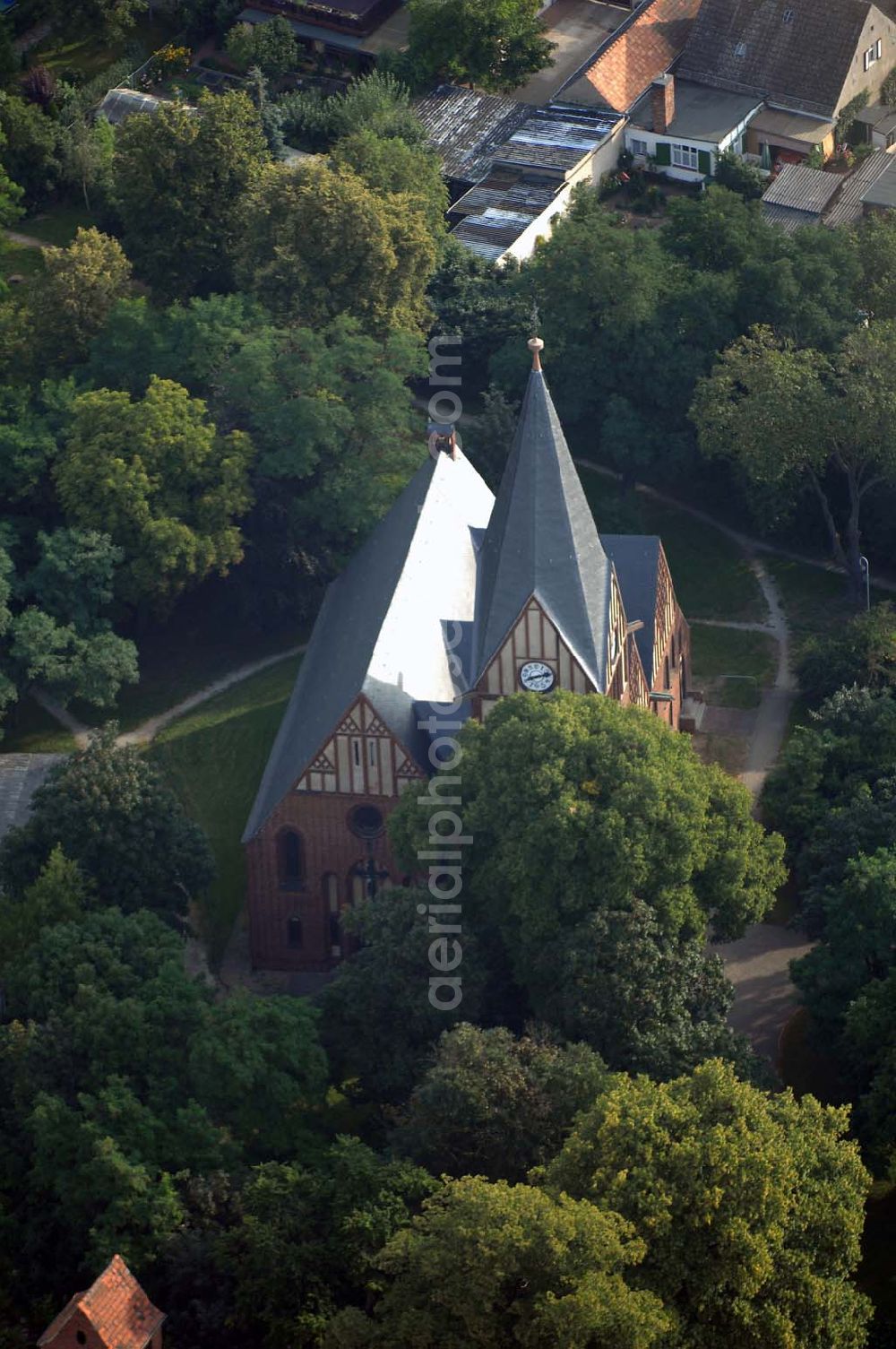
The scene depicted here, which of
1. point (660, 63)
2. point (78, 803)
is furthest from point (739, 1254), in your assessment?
point (660, 63)

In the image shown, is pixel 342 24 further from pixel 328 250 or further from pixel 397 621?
pixel 397 621

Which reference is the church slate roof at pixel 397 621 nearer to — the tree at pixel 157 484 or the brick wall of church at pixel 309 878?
the brick wall of church at pixel 309 878

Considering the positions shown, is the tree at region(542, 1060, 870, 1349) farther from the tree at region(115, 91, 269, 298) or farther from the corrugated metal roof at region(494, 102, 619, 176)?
the corrugated metal roof at region(494, 102, 619, 176)

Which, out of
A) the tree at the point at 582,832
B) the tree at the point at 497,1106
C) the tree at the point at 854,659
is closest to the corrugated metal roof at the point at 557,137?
the tree at the point at 854,659

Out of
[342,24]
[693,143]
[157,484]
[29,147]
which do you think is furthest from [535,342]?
[342,24]

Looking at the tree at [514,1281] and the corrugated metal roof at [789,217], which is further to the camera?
the corrugated metal roof at [789,217]

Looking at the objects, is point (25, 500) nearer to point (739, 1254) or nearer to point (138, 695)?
point (138, 695)

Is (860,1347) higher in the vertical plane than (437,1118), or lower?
lower
